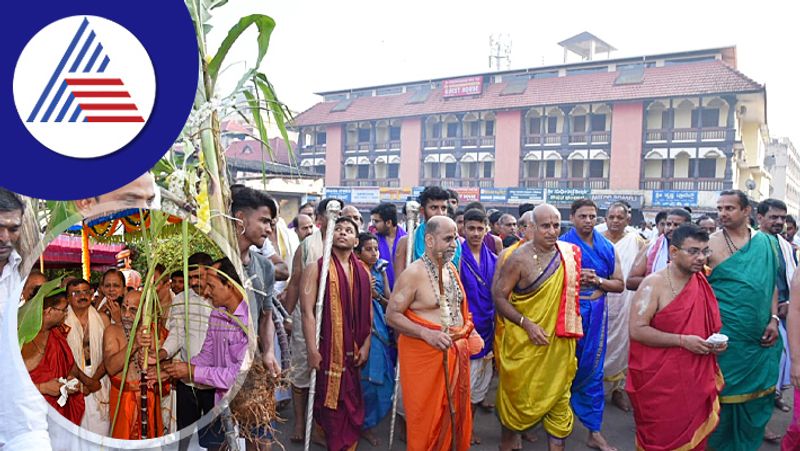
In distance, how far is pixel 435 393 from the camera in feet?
12.0

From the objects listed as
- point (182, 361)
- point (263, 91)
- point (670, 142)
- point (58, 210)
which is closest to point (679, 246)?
point (263, 91)

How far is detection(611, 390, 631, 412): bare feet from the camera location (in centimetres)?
552

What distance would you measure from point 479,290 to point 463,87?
89.8ft

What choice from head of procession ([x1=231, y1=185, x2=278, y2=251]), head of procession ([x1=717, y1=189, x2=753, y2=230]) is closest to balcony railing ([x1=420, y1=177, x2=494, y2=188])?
head of procession ([x1=717, y1=189, x2=753, y2=230])

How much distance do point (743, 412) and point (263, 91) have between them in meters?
4.35

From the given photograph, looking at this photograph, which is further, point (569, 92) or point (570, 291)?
point (569, 92)

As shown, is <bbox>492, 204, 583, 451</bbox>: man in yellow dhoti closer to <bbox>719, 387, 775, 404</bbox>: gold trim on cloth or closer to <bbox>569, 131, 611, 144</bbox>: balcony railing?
<bbox>719, 387, 775, 404</bbox>: gold trim on cloth

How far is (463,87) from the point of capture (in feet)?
102

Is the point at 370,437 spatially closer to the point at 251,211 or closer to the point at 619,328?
the point at 251,211

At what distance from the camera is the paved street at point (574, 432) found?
15.0ft

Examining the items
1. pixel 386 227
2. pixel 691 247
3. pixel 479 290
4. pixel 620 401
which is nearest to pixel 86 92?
pixel 691 247

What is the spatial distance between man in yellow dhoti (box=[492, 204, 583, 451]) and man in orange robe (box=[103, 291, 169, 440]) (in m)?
3.06

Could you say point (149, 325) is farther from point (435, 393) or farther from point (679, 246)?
point (679, 246)

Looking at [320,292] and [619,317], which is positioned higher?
[320,292]
